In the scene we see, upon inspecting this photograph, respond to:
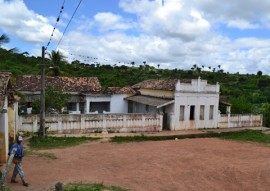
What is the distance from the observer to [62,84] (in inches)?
1139

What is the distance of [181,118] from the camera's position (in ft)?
85.3

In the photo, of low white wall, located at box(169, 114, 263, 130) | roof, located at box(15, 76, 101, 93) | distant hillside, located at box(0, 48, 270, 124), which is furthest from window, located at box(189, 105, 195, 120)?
roof, located at box(15, 76, 101, 93)

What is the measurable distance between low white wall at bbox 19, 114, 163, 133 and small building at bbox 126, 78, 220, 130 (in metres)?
1.45

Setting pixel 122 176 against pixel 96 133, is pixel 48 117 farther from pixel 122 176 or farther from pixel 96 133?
pixel 122 176

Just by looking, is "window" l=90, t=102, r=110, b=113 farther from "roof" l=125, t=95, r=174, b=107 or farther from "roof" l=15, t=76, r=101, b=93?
"roof" l=125, t=95, r=174, b=107

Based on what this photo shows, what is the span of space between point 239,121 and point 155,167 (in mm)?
16760

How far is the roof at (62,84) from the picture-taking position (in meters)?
27.3

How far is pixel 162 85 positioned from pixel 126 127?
6449 mm

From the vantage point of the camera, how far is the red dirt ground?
11820 mm

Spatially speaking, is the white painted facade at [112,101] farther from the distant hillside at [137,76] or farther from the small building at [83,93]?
the distant hillside at [137,76]

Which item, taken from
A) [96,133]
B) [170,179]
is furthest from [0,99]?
[96,133]

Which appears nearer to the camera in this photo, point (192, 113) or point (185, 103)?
point (185, 103)

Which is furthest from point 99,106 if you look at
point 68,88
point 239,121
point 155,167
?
point 155,167

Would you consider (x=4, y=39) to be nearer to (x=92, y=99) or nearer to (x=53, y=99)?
(x=53, y=99)
